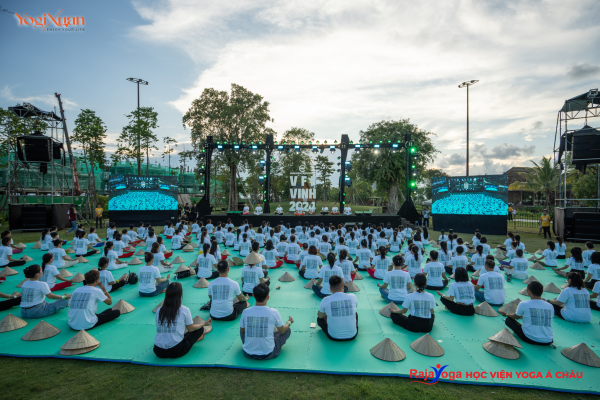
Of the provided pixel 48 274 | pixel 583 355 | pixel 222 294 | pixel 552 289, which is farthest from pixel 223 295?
pixel 552 289

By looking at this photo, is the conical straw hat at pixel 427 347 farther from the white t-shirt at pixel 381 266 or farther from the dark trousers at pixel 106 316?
the dark trousers at pixel 106 316

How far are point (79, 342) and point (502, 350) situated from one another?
6315mm

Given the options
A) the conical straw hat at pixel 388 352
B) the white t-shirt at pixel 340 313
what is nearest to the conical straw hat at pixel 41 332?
the white t-shirt at pixel 340 313

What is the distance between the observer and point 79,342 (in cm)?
424

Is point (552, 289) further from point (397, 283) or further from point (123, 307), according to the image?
point (123, 307)

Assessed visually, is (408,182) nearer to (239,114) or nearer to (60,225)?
(239,114)

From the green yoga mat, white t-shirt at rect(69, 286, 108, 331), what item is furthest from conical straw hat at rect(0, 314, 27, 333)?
white t-shirt at rect(69, 286, 108, 331)

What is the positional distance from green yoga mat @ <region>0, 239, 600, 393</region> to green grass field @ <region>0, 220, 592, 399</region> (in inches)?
4.4

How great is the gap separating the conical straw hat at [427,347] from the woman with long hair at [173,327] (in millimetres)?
3373

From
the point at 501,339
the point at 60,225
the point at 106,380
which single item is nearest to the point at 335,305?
the point at 501,339

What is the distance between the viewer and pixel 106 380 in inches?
144

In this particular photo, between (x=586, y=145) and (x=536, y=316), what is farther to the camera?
(x=586, y=145)

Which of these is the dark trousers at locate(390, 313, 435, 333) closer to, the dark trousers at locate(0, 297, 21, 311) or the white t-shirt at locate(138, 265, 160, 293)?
the white t-shirt at locate(138, 265, 160, 293)

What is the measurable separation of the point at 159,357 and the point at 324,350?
8.00ft
